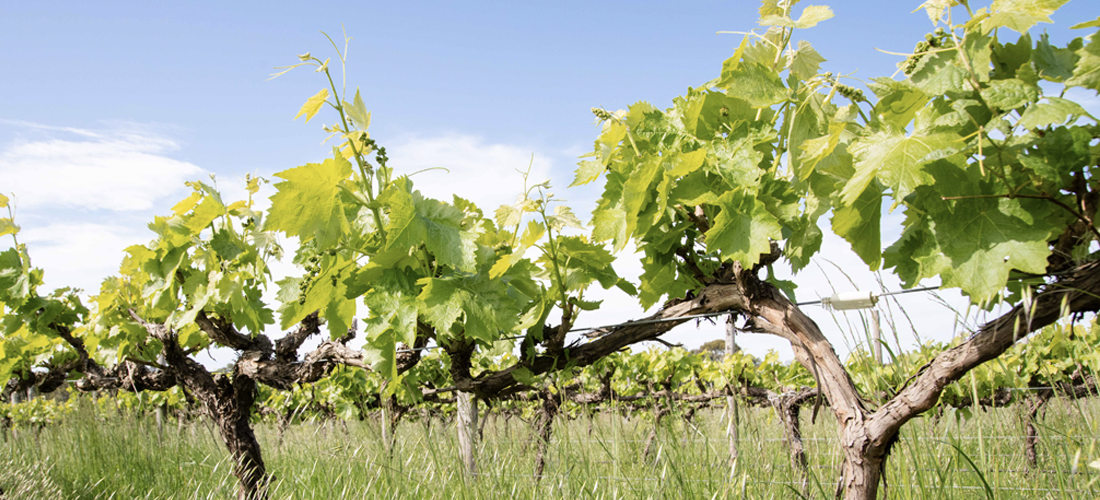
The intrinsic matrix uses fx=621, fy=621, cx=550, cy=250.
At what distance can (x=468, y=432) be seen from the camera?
95.3 inches

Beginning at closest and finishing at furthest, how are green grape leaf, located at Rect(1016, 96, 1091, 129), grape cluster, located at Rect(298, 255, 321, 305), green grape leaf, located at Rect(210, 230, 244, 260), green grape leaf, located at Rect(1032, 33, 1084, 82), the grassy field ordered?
green grape leaf, located at Rect(1016, 96, 1091, 129) → green grape leaf, located at Rect(1032, 33, 1084, 82) → grape cluster, located at Rect(298, 255, 321, 305) → the grassy field → green grape leaf, located at Rect(210, 230, 244, 260)

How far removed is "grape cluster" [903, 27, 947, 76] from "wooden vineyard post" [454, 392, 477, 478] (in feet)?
5.69

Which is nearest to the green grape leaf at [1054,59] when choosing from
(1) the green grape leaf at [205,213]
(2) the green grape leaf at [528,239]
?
(2) the green grape leaf at [528,239]

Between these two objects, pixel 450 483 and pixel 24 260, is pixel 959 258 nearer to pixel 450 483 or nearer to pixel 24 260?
pixel 450 483

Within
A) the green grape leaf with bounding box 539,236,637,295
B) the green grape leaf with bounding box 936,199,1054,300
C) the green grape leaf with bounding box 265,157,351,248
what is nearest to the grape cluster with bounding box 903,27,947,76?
the green grape leaf with bounding box 936,199,1054,300

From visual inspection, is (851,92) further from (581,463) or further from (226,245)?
(226,245)

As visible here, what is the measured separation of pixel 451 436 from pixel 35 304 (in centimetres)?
300

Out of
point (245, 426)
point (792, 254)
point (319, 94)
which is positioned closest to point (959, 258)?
point (792, 254)

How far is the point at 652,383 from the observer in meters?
6.04

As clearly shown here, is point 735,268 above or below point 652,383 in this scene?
above

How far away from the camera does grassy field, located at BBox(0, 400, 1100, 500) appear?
1.90 m

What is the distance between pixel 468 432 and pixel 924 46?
1.97 m

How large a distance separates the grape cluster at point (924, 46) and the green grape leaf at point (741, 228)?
1.13 ft

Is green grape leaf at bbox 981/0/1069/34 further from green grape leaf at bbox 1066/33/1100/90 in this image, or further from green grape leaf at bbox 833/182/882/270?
green grape leaf at bbox 833/182/882/270
